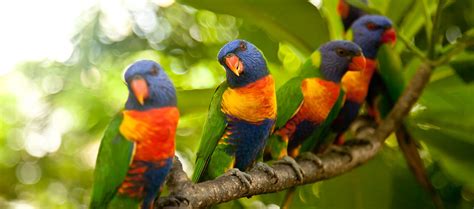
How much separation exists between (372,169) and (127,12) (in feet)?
4.31

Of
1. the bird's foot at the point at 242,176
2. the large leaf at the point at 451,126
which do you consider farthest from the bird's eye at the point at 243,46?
the large leaf at the point at 451,126

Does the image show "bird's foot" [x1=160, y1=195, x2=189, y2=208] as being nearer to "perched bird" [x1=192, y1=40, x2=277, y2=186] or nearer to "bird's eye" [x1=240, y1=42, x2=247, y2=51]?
"perched bird" [x1=192, y1=40, x2=277, y2=186]

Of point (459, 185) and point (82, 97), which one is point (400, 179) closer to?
point (459, 185)

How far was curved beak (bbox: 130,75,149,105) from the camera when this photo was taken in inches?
37.8

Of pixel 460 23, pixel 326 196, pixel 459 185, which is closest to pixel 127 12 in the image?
pixel 326 196

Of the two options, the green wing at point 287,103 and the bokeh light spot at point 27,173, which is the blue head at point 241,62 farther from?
the bokeh light spot at point 27,173

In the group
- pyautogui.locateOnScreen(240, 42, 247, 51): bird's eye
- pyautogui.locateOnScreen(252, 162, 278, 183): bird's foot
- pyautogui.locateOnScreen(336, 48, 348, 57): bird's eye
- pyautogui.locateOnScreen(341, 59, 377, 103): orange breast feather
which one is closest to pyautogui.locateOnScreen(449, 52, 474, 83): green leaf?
pyautogui.locateOnScreen(341, 59, 377, 103): orange breast feather

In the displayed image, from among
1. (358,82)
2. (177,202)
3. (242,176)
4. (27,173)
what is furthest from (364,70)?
(27,173)

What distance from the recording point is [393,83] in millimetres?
1900

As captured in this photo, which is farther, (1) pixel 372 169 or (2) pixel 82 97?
(2) pixel 82 97

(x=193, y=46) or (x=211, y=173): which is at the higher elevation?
(x=211, y=173)

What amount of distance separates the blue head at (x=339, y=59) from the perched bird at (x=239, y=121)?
0.36 metres

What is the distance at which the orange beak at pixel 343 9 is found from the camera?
216 cm

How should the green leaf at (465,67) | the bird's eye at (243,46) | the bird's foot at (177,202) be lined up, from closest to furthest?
the bird's foot at (177,202) → the bird's eye at (243,46) → the green leaf at (465,67)
